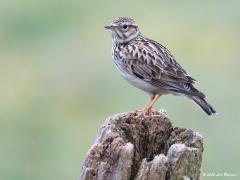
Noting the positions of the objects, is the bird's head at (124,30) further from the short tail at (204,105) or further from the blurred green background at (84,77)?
the blurred green background at (84,77)

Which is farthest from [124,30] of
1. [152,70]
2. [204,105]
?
[204,105]

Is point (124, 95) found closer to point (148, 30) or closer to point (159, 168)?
point (148, 30)

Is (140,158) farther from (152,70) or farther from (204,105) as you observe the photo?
(152,70)

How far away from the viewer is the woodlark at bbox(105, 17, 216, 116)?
12.6m

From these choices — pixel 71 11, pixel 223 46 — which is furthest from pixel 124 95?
pixel 71 11

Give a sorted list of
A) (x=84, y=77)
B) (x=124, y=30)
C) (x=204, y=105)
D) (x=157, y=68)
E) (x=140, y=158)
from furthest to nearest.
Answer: (x=84, y=77) → (x=124, y=30) → (x=157, y=68) → (x=204, y=105) → (x=140, y=158)

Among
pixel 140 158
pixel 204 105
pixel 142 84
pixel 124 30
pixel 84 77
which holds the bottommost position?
pixel 140 158

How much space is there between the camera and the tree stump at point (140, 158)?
8719 mm

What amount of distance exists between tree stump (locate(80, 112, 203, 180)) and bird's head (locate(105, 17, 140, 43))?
3.91 meters

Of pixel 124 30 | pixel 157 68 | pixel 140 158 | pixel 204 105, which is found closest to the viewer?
pixel 140 158

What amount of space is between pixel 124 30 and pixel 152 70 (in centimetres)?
89

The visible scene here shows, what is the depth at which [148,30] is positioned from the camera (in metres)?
25.3

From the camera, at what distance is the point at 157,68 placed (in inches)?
504

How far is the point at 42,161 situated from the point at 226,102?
391 centimetres
